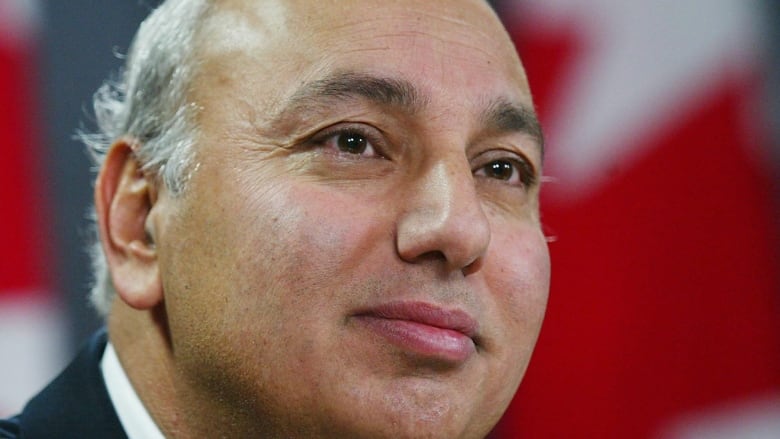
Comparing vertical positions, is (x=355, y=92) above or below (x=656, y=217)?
below

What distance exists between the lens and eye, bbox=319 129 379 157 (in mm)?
1684

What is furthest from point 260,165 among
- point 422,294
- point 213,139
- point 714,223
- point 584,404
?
point 714,223

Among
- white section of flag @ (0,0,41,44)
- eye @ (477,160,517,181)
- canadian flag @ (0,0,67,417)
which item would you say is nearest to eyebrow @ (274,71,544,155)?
eye @ (477,160,517,181)

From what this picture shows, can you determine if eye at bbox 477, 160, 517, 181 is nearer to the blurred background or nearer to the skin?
the skin

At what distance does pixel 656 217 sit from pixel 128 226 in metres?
2.26

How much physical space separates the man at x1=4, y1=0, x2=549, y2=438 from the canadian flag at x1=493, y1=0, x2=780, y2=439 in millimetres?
1642

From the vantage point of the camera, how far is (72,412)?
1.78 m

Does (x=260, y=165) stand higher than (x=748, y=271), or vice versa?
(x=748, y=271)

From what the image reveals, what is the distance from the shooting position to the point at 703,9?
3670 mm

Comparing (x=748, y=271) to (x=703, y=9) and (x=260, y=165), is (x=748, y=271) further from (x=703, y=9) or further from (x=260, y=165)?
(x=260, y=165)

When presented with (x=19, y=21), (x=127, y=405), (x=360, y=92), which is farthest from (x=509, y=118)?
(x=19, y=21)

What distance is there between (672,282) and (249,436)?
2231 millimetres

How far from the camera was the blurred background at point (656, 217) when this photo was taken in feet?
11.4

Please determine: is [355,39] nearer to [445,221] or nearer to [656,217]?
[445,221]
